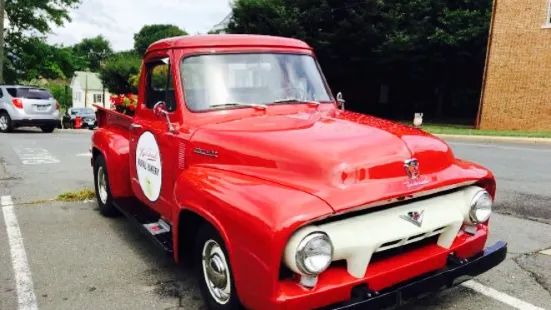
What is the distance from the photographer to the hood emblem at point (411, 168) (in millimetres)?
2873

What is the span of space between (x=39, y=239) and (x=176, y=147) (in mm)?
2332

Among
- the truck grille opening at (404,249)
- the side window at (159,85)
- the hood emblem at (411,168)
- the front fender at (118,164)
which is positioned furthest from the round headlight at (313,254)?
the front fender at (118,164)

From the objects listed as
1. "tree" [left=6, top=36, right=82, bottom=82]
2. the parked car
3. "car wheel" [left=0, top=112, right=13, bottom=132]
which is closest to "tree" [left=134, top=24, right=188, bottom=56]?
"tree" [left=6, top=36, right=82, bottom=82]

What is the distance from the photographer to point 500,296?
349 cm

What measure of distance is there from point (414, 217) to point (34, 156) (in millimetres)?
10079

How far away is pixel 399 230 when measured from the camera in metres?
2.70

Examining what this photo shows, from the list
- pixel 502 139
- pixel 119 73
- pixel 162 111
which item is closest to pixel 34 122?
pixel 162 111

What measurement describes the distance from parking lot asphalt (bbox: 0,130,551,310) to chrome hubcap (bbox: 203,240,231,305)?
1.64 feet

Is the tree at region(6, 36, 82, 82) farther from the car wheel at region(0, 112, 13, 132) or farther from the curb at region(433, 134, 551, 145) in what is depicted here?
the curb at region(433, 134, 551, 145)

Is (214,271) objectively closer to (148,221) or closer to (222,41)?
(148,221)

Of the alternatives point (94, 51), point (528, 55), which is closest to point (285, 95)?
point (528, 55)

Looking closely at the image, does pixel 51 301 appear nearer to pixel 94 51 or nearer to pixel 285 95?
pixel 285 95

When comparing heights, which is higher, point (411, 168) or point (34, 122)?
point (411, 168)

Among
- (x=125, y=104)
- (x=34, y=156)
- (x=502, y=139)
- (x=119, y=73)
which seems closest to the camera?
(x=125, y=104)
